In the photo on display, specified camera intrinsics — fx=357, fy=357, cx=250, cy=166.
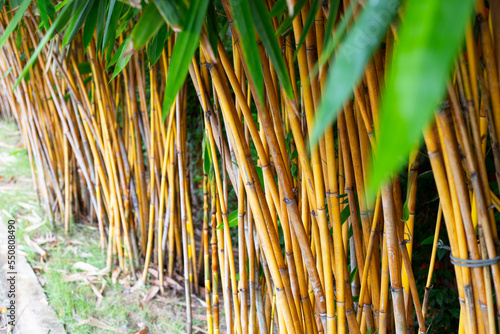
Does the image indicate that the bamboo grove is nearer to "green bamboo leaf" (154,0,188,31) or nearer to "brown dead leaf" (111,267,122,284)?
"green bamboo leaf" (154,0,188,31)

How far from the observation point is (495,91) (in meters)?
0.38

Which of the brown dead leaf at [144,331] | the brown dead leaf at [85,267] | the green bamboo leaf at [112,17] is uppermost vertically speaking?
the green bamboo leaf at [112,17]

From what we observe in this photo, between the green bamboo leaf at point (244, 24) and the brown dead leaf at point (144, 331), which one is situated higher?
the green bamboo leaf at point (244, 24)

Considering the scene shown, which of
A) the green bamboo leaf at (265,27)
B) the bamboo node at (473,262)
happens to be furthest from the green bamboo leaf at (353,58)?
the bamboo node at (473,262)

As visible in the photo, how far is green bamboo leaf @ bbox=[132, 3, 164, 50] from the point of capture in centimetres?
36

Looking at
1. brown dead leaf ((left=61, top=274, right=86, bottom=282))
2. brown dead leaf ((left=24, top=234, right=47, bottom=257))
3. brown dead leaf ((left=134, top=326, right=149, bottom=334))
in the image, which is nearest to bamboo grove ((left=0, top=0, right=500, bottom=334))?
brown dead leaf ((left=134, top=326, right=149, bottom=334))

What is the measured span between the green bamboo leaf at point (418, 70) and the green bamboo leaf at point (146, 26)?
26cm

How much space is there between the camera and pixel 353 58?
214 millimetres

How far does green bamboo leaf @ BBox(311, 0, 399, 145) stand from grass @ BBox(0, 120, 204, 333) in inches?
47.1

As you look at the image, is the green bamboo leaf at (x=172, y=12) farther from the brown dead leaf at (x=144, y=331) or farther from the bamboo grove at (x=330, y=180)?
the brown dead leaf at (x=144, y=331)

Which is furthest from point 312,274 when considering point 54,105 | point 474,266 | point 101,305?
point 54,105

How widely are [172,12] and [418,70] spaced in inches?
9.6

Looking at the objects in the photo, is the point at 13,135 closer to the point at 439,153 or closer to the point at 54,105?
the point at 54,105

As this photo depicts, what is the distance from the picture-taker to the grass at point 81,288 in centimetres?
120
